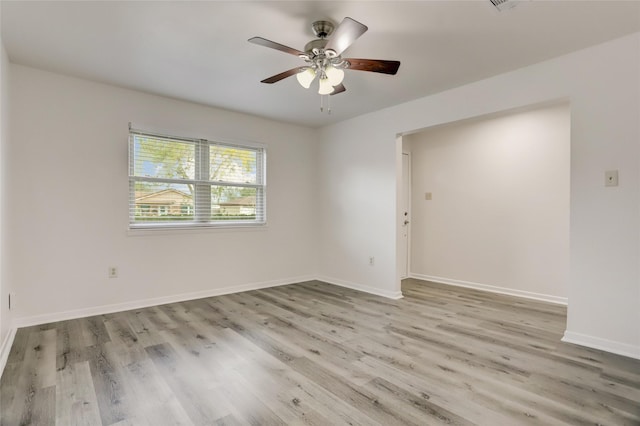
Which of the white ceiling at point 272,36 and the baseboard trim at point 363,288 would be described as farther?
the baseboard trim at point 363,288

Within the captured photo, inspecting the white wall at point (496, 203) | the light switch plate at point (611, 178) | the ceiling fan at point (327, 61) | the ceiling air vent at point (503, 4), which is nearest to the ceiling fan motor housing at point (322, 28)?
the ceiling fan at point (327, 61)

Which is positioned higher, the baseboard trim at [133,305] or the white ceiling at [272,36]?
the white ceiling at [272,36]

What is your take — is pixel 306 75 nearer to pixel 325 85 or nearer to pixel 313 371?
pixel 325 85

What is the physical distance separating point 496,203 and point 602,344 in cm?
219

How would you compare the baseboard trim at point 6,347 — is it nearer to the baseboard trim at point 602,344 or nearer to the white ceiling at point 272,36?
the white ceiling at point 272,36

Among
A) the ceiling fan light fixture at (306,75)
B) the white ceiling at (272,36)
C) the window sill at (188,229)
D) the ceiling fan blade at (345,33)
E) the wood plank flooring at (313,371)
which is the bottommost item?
the wood plank flooring at (313,371)

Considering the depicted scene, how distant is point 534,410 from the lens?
5.86ft

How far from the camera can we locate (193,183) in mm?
4074

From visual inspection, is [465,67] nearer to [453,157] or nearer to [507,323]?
[453,157]

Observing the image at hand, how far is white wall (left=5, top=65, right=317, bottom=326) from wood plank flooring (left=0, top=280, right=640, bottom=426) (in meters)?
0.33

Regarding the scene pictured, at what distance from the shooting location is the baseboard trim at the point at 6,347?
2271 millimetres

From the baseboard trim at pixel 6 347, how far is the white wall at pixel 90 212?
0.88 feet

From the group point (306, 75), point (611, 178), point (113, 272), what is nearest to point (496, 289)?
point (611, 178)

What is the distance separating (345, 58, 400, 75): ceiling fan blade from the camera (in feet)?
7.53
